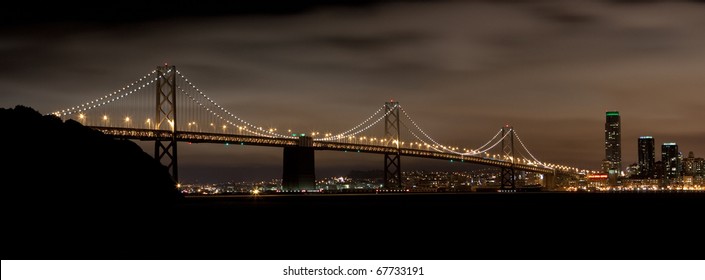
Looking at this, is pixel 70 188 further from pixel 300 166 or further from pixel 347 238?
pixel 300 166

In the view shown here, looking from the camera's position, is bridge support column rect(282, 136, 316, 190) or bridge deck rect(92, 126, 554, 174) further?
bridge support column rect(282, 136, 316, 190)

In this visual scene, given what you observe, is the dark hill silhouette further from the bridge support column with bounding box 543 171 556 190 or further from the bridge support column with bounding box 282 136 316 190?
the bridge support column with bounding box 543 171 556 190

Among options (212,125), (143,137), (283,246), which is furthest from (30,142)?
(212,125)

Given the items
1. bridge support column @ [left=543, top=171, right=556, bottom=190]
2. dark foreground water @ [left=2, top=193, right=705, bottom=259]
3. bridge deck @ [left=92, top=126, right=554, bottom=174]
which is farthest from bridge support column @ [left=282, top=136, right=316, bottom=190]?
bridge support column @ [left=543, top=171, right=556, bottom=190]

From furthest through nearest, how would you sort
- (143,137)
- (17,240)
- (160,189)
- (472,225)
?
(143,137), (160,189), (472,225), (17,240)

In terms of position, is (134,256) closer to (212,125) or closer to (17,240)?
(17,240)
